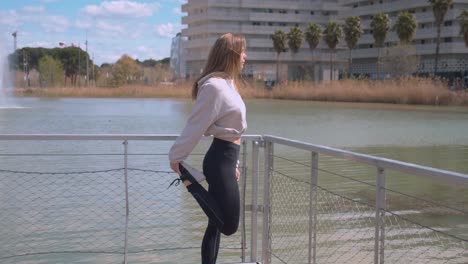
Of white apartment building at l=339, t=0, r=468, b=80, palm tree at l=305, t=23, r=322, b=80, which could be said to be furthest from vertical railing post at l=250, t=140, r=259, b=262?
palm tree at l=305, t=23, r=322, b=80

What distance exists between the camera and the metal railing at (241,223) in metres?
5.06

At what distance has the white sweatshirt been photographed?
3.78 m

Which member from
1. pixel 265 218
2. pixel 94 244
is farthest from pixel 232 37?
pixel 94 244

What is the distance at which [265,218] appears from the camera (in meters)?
4.97

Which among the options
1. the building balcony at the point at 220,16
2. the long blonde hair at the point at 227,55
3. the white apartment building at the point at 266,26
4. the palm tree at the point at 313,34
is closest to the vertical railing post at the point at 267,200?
the long blonde hair at the point at 227,55

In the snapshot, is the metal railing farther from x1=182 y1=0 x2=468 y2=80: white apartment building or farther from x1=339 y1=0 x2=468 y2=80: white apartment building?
x1=182 y1=0 x2=468 y2=80: white apartment building

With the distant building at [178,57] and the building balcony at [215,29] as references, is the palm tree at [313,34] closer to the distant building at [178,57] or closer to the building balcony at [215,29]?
the building balcony at [215,29]

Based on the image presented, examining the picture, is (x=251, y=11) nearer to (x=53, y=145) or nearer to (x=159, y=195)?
(x=53, y=145)

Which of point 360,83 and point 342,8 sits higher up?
point 342,8

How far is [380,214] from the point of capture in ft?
11.6

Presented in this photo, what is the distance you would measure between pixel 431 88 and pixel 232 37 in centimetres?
4899

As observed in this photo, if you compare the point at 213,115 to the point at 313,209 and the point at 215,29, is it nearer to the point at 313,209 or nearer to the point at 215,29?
the point at 313,209

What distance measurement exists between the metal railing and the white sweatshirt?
26.4 inches

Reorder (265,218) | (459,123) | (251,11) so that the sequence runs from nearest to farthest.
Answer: (265,218) → (459,123) → (251,11)
